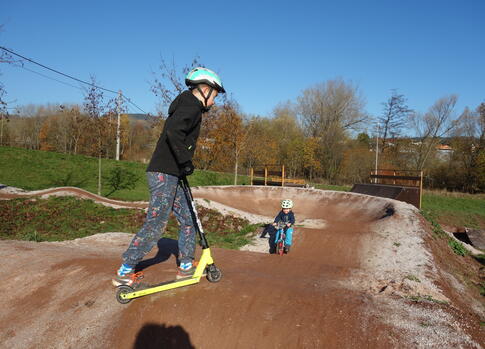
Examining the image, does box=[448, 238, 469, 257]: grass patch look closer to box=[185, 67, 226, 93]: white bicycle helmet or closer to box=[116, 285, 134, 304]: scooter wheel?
box=[185, 67, 226, 93]: white bicycle helmet

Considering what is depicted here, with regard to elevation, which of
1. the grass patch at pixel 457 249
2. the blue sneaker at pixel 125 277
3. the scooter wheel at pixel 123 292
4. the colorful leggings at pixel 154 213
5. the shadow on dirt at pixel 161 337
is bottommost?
the grass patch at pixel 457 249

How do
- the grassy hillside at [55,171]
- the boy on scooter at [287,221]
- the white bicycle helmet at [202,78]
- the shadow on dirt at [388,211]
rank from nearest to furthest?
the white bicycle helmet at [202,78], the boy on scooter at [287,221], the shadow on dirt at [388,211], the grassy hillside at [55,171]

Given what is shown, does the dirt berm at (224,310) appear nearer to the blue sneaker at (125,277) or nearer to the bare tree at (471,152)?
the blue sneaker at (125,277)

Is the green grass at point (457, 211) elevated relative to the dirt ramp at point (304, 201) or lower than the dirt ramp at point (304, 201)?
lower

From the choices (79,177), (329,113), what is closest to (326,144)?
(329,113)

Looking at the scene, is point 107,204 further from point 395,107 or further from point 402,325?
point 395,107

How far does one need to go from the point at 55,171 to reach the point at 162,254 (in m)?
22.3

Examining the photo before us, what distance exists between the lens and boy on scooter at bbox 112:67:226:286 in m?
3.95

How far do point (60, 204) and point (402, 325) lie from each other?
45.5 ft

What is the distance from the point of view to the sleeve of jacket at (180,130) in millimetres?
3889

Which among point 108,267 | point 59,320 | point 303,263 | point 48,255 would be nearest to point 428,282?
point 303,263

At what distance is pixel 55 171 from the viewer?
24969mm

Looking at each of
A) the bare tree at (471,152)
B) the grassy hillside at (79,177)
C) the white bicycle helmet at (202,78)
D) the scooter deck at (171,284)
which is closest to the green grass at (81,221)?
the scooter deck at (171,284)

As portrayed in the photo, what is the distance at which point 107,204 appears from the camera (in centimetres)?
1507
